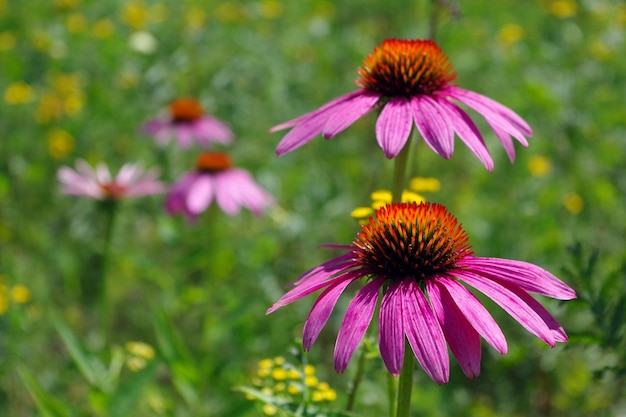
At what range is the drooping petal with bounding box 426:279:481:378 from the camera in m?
0.91

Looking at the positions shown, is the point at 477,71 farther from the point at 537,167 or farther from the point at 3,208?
the point at 3,208

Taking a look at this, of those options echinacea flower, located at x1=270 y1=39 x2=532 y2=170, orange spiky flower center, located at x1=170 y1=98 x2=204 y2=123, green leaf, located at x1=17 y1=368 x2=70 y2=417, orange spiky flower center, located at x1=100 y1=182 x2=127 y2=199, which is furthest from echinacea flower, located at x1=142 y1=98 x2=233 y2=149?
echinacea flower, located at x1=270 y1=39 x2=532 y2=170

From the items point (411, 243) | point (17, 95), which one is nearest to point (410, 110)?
point (411, 243)

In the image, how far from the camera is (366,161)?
370cm

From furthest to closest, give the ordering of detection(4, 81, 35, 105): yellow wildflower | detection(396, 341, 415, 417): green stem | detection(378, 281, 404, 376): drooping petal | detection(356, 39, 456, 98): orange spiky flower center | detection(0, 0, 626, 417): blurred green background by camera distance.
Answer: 1. detection(4, 81, 35, 105): yellow wildflower
2. detection(0, 0, 626, 417): blurred green background
3. detection(356, 39, 456, 98): orange spiky flower center
4. detection(396, 341, 415, 417): green stem
5. detection(378, 281, 404, 376): drooping petal

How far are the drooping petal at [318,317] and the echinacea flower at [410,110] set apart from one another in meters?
0.23

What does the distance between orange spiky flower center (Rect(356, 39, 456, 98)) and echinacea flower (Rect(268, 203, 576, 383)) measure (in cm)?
29

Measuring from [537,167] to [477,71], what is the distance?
3.70ft

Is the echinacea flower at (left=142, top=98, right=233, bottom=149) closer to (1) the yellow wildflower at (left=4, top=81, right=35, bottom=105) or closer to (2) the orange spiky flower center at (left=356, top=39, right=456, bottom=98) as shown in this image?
(1) the yellow wildflower at (left=4, top=81, right=35, bottom=105)

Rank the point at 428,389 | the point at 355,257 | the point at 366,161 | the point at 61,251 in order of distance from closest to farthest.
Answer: the point at 355,257
the point at 428,389
the point at 61,251
the point at 366,161

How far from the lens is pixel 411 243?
102cm

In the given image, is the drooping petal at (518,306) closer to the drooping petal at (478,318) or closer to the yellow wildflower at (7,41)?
the drooping petal at (478,318)

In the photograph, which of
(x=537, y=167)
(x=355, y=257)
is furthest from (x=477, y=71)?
(x=355, y=257)

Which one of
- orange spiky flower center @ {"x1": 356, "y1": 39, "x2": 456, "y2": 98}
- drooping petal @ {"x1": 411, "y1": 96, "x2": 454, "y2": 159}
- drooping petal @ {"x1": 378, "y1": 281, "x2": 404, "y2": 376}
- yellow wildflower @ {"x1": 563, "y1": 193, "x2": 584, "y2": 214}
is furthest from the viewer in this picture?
yellow wildflower @ {"x1": 563, "y1": 193, "x2": 584, "y2": 214}
